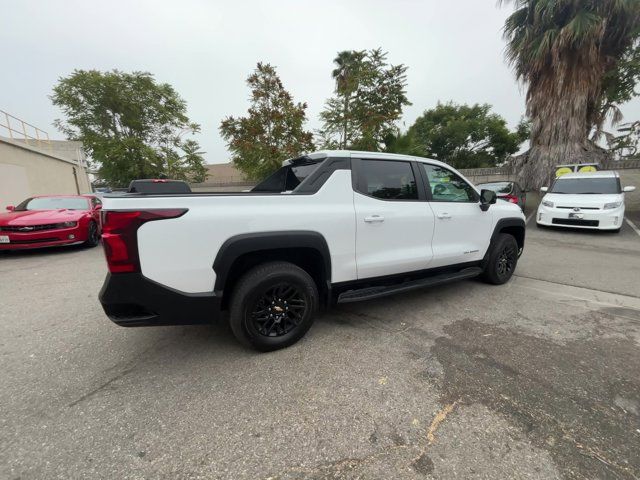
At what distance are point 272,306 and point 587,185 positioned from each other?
33.1 feet

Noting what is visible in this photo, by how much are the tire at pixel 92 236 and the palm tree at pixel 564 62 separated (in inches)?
616

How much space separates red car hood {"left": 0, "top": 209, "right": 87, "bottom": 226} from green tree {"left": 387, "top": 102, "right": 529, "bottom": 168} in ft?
89.9

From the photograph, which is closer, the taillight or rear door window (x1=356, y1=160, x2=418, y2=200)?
the taillight

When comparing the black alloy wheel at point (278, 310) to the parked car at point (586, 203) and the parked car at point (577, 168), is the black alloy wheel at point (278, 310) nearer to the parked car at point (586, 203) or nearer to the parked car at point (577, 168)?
the parked car at point (586, 203)

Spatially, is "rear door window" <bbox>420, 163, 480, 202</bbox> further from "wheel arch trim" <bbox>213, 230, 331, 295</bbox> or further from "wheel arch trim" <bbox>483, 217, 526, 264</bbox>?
"wheel arch trim" <bbox>213, 230, 331, 295</bbox>

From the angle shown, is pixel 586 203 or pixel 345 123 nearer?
pixel 586 203

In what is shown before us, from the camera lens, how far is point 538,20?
1083 cm

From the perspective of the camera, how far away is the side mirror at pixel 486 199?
367 centimetres

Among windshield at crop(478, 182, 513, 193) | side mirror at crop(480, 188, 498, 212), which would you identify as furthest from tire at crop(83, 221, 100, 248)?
windshield at crop(478, 182, 513, 193)

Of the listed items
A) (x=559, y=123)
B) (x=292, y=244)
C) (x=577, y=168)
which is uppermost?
(x=559, y=123)

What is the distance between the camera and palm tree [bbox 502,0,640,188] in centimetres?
1009

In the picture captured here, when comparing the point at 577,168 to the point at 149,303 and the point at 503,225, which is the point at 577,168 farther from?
the point at 149,303

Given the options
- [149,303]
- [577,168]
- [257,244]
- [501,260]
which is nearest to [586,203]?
[577,168]

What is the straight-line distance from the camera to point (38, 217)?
20.7 feet
